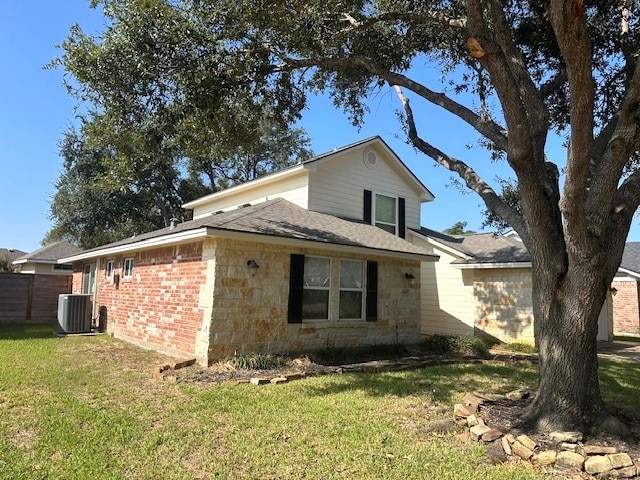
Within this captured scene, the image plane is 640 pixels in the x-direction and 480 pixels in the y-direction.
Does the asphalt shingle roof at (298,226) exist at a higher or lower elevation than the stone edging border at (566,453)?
higher

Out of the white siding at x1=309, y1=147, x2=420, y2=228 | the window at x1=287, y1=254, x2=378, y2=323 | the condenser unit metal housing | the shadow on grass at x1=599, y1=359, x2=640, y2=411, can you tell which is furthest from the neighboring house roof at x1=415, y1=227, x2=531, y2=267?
the condenser unit metal housing

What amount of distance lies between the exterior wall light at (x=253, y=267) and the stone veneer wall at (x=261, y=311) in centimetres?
7

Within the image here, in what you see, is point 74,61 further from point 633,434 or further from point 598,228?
→ point 633,434

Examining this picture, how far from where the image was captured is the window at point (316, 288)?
34.8 ft

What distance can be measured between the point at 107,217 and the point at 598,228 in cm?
3035

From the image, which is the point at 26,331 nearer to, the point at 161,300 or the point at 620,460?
the point at 161,300

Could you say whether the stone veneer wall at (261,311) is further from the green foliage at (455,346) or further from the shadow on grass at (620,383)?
the shadow on grass at (620,383)

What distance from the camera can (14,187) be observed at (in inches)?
1098

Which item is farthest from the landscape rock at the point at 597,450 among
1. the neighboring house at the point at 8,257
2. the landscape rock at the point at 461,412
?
the neighboring house at the point at 8,257

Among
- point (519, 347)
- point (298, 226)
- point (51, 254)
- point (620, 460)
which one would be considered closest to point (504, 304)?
point (519, 347)

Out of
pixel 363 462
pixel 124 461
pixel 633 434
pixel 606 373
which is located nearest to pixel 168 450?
pixel 124 461

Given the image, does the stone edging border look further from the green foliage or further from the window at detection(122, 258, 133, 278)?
the window at detection(122, 258, 133, 278)

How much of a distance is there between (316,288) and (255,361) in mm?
2496

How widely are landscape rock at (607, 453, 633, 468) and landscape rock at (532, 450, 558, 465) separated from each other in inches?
18.7
